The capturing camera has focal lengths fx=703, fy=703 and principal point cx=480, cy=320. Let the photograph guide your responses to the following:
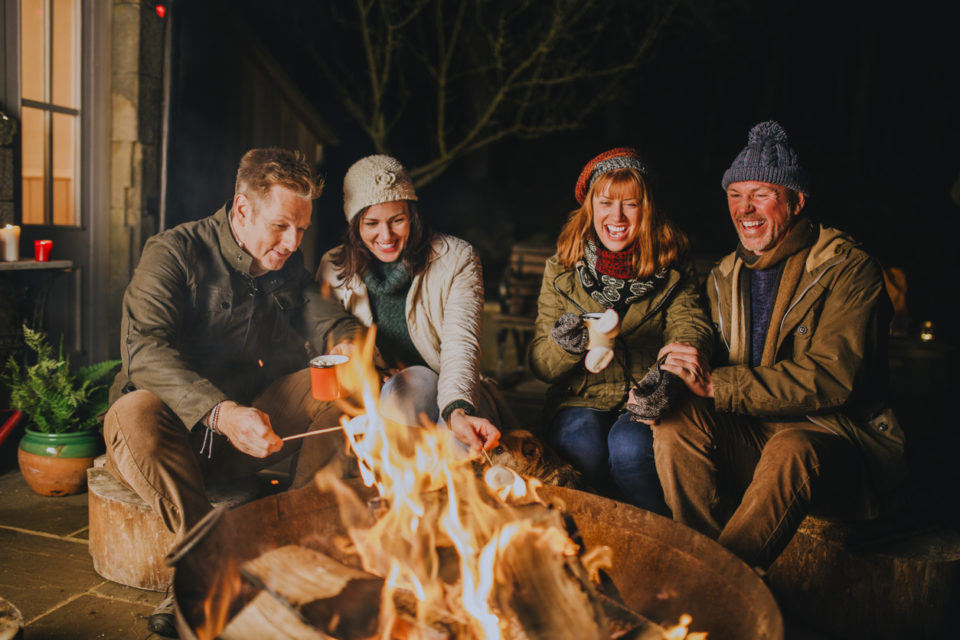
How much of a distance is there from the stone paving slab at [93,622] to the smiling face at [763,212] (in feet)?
9.64

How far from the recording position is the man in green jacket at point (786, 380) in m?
2.75

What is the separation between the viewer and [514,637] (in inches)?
75.2

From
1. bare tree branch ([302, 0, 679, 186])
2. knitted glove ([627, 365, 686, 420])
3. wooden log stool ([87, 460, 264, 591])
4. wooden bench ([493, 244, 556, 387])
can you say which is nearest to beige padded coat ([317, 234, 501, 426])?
knitted glove ([627, 365, 686, 420])

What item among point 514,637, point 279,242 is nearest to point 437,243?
point 279,242

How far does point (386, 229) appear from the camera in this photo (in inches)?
135

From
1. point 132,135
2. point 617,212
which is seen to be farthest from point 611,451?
point 132,135

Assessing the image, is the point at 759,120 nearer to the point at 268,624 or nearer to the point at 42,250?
the point at 42,250

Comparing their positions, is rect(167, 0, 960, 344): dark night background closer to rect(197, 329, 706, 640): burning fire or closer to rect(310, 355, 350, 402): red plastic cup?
rect(310, 355, 350, 402): red plastic cup

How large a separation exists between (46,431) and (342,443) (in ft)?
6.16

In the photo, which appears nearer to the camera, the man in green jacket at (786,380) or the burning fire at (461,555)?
the burning fire at (461,555)

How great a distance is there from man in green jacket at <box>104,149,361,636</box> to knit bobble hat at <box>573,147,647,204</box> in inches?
52.2

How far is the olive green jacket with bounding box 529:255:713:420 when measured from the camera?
11.1 ft

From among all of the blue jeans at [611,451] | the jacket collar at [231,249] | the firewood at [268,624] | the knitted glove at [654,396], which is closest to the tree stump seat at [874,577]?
the blue jeans at [611,451]

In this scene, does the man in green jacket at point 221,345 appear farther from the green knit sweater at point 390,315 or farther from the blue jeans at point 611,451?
the blue jeans at point 611,451
